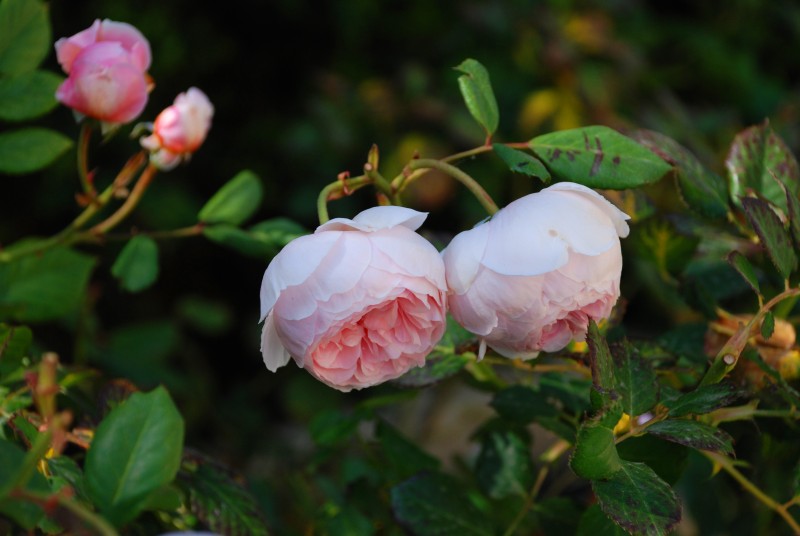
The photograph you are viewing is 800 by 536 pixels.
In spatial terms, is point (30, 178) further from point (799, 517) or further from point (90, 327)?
point (799, 517)

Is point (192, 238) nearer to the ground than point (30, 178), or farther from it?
nearer to the ground

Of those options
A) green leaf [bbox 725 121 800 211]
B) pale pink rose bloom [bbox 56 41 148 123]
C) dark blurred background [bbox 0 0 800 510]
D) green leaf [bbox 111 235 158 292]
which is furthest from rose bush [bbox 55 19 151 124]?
dark blurred background [bbox 0 0 800 510]

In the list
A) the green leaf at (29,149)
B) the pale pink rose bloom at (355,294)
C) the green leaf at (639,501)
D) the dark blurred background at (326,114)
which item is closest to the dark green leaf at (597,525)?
the green leaf at (639,501)

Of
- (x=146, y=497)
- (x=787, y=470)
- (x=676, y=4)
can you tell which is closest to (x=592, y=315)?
(x=146, y=497)

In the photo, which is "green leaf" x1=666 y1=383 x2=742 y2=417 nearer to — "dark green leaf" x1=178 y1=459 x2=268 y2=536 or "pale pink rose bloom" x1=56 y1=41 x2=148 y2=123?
"dark green leaf" x1=178 y1=459 x2=268 y2=536

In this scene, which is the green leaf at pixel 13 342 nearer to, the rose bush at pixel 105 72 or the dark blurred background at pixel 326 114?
the rose bush at pixel 105 72

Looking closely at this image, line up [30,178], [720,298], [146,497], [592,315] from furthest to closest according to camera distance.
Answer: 1. [30,178]
2. [720,298]
3. [592,315]
4. [146,497]
